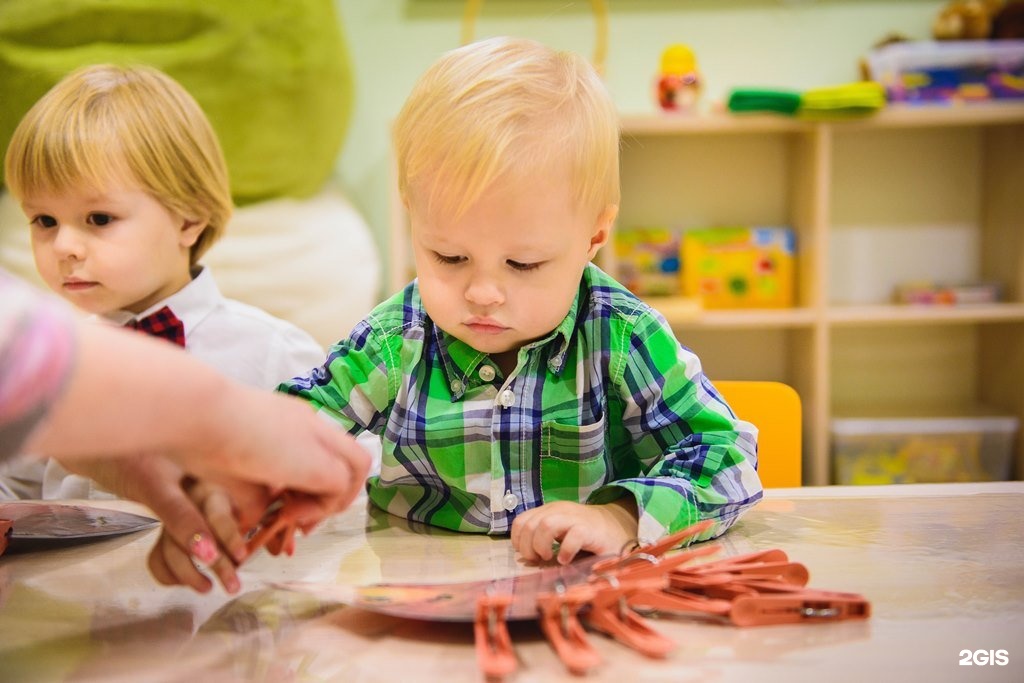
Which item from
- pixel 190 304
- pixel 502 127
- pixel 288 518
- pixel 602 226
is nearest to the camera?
pixel 288 518

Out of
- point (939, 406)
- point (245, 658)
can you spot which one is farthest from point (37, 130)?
point (939, 406)

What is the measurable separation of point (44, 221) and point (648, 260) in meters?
1.71

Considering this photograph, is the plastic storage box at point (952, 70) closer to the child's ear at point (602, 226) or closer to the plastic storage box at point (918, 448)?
the plastic storage box at point (918, 448)

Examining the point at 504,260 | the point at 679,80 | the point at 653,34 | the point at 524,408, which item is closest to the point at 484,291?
the point at 504,260

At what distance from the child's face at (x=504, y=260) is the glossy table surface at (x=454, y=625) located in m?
0.18

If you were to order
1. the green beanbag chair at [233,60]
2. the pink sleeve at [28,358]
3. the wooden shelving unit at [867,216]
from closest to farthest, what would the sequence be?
the pink sleeve at [28,358] < the green beanbag chair at [233,60] < the wooden shelving unit at [867,216]

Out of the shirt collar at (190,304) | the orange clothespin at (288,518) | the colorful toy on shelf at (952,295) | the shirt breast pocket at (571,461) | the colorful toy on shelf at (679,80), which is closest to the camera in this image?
the orange clothespin at (288,518)

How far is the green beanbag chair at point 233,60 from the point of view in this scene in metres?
2.01

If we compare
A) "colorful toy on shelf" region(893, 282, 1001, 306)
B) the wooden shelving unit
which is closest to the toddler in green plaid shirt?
the wooden shelving unit

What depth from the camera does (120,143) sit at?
3.85ft

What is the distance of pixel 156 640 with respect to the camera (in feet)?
1.96

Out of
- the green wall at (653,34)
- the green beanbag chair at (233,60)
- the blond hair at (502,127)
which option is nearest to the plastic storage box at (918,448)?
the green wall at (653,34)

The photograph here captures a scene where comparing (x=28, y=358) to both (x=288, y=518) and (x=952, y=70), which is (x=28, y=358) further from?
(x=952, y=70)
